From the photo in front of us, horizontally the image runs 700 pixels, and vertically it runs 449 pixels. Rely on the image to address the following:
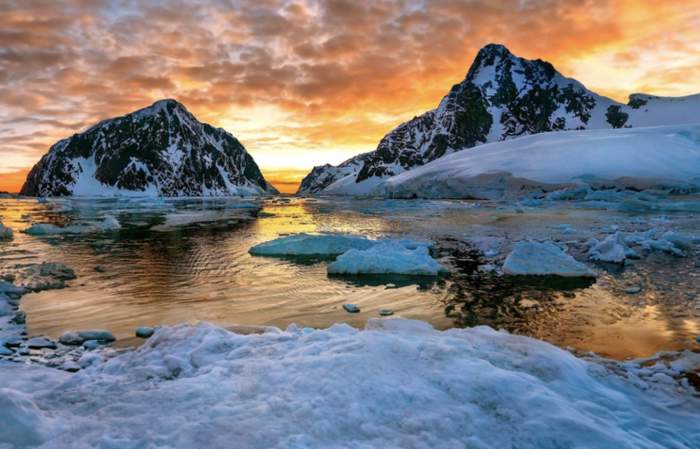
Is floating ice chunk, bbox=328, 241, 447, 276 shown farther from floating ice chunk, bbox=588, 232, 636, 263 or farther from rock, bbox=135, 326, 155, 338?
rock, bbox=135, 326, 155, 338

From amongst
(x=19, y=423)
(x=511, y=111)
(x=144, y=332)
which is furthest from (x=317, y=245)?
(x=511, y=111)

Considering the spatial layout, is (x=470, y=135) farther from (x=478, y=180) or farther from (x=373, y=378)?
(x=373, y=378)

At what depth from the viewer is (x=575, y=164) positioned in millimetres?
52250

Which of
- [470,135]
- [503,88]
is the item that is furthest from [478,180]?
[503,88]

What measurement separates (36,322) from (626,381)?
9008 millimetres

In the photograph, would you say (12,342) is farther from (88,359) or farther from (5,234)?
(5,234)

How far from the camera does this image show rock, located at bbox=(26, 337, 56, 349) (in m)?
6.11

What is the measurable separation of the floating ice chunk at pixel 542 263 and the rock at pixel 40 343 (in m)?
10.1

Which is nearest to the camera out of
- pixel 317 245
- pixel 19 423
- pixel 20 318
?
pixel 19 423

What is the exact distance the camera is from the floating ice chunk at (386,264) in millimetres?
11359

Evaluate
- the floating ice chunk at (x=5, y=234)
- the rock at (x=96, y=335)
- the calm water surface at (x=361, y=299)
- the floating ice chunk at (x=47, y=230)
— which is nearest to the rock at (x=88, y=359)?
the rock at (x=96, y=335)

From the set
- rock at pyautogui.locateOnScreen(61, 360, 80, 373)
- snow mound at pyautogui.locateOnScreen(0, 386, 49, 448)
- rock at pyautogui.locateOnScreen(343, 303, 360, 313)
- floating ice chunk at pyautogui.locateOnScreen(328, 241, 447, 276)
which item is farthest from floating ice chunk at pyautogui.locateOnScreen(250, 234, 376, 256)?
snow mound at pyautogui.locateOnScreen(0, 386, 49, 448)

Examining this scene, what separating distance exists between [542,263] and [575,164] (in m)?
48.0

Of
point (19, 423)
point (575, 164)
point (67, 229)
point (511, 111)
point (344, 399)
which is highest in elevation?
point (511, 111)
